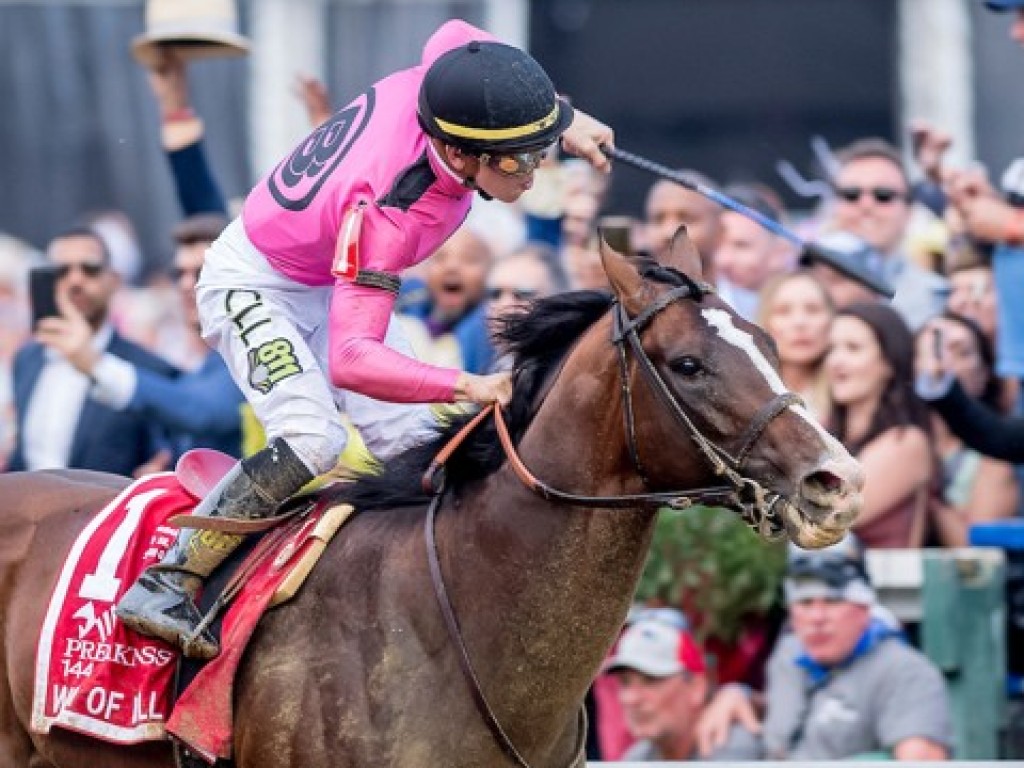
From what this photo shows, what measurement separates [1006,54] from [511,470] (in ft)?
28.1

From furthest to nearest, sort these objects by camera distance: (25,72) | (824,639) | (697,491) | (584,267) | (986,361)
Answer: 1. (25,72)
2. (584,267)
3. (986,361)
4. (824,639)
5. (697,491)

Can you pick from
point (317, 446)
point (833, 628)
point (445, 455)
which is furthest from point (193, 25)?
point (445, 455)

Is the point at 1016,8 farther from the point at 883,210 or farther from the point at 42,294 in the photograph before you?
the point at 42,294

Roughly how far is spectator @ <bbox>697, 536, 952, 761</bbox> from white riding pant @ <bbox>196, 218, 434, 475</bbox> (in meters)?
1.82

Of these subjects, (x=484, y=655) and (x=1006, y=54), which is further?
(x=1006, y=54)

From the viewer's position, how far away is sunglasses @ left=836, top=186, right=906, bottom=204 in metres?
8.82

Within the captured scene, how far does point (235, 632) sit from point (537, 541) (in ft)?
2.41

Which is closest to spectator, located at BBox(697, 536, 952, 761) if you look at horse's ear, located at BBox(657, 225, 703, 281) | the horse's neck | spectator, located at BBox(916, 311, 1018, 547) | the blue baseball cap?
spectator, located at BBox(916, 311, 1018, 547)

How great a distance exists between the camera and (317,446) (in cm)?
543

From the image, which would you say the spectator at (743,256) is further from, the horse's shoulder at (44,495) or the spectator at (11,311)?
the spectator at (11,311)

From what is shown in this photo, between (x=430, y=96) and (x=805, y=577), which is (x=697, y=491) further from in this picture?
(x=805, y=577)

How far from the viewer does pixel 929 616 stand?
286 inches

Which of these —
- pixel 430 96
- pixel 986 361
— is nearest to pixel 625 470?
pixel 430 96

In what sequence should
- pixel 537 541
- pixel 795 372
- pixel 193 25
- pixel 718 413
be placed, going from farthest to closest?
1. pixel 193 25
2. pixel 795 372
3. pixel 537 541
4. pixel 718 413
